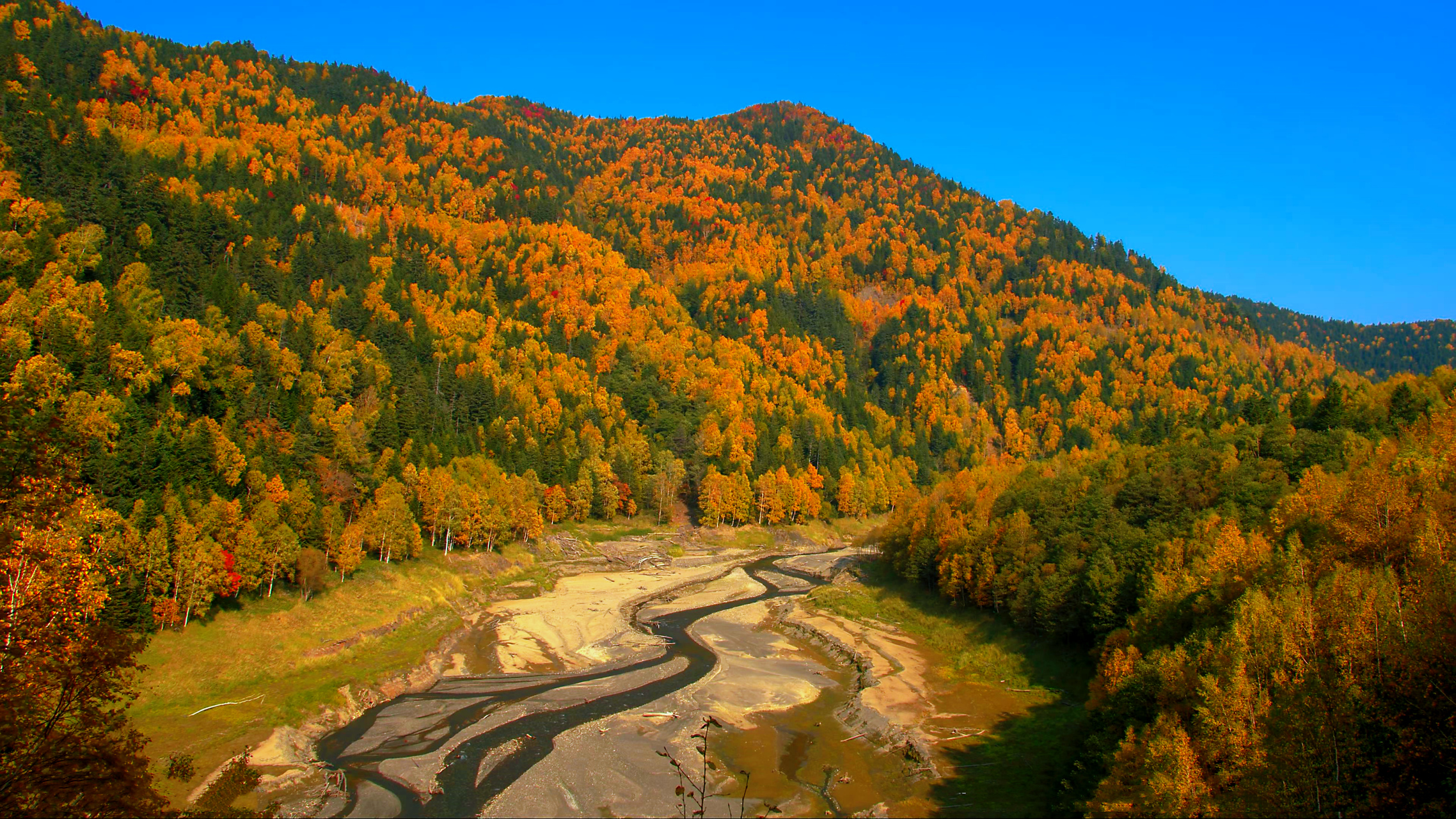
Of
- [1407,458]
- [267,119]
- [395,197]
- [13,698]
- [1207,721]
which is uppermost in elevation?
[267,119]

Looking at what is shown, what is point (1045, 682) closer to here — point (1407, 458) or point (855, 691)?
point (855, 691)

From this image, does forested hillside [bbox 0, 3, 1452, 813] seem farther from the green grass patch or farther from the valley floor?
the valley floor

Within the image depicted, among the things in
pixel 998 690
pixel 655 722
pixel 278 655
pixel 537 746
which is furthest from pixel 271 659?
pixel 998 690

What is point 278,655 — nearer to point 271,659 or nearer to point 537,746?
point 271,659

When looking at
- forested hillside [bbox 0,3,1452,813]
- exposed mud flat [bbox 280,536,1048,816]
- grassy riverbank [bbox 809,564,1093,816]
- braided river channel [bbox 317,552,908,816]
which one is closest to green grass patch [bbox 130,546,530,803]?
forested hillside [bbox 0,3,1452,813]

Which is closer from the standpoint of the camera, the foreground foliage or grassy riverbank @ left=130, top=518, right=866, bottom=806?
the foreground foliage

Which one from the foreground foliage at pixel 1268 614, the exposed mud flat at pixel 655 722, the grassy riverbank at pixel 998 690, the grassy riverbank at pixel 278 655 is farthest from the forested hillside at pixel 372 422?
the exposed mud flat at pixel 655 722

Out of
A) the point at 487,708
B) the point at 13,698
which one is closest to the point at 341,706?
the point at 487,708
